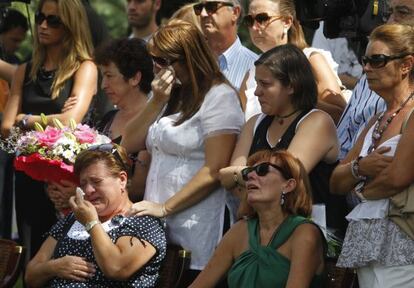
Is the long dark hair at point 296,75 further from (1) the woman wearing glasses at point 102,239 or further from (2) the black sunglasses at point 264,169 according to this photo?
(1) the woman wearing glasses at point 102,239

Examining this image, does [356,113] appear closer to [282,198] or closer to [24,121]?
[282,198]

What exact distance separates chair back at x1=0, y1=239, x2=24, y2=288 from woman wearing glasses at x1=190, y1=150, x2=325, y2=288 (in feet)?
4.96

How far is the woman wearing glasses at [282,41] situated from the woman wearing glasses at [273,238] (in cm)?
116

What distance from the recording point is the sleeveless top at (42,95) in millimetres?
8375

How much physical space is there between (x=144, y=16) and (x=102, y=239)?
3.58 m

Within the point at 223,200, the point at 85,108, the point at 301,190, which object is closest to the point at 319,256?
the point at 301,190

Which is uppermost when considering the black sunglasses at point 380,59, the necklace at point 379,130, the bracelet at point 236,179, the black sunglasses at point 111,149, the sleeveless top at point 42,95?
the black sunglasses at point 380,59

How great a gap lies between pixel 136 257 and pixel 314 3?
1893 millimetres

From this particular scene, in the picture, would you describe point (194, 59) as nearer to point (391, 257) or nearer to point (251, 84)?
point (251, 84)

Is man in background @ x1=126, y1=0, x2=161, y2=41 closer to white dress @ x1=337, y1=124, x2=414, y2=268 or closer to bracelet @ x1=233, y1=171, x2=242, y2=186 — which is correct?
bracelet @ x1=233, y1=171, x2=242, y2=186

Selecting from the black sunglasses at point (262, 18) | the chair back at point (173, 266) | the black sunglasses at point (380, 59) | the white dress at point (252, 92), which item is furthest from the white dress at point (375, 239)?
the black sunglasses at point (262, 18)

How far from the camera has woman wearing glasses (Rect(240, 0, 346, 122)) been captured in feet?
24.1

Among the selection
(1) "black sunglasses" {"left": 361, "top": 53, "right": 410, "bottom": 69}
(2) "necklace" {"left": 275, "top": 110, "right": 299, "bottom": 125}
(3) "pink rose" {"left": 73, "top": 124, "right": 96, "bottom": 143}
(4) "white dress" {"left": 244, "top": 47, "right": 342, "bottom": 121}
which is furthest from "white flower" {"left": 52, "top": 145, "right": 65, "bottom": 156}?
(1) "black sunglasses" {"left": 361, "top": 53, "right": 410, "bottom": 69}

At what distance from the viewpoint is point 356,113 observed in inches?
273
